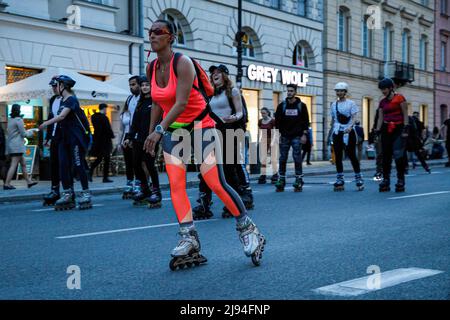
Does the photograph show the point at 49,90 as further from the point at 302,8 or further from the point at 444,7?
the point at 444,7

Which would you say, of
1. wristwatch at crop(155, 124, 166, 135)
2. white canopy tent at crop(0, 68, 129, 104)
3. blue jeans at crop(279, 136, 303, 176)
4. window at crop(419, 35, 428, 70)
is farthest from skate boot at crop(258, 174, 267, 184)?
window at crop(419, 35, 428, 70)

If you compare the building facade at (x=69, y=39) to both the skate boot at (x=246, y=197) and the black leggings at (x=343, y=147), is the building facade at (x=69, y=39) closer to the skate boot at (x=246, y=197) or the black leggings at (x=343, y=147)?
the black leggings at (x=343, y=147)

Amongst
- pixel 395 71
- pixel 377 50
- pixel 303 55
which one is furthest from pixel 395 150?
pixel 395 71

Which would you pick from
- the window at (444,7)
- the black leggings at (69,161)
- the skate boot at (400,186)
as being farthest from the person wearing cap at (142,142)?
the window at (444,7)

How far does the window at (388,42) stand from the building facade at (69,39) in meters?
19.8

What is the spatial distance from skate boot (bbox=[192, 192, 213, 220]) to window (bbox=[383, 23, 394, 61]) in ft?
103

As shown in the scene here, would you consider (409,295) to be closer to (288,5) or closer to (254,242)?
(254,242)

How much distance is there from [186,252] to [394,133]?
25.9 ft

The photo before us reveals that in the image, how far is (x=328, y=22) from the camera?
32656 mm

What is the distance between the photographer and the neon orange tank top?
5.17m

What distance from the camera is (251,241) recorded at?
5.21 meters
